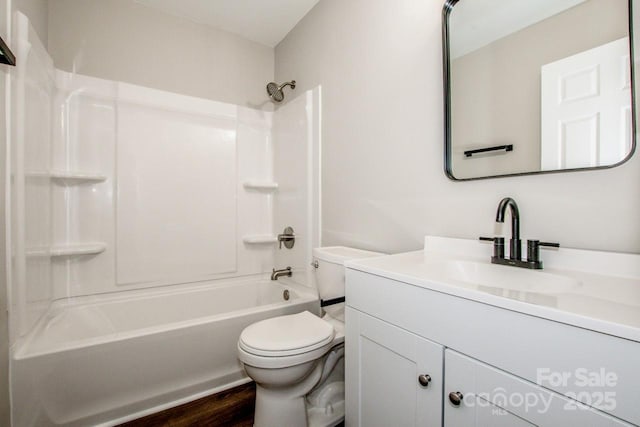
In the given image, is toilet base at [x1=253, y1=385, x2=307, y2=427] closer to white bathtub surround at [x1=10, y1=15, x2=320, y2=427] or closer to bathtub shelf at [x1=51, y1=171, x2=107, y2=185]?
white bathtub surround at [x1=10, y1=15, x2=320, y2=427]

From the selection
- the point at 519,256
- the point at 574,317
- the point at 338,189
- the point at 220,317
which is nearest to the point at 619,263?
the point at 519,256

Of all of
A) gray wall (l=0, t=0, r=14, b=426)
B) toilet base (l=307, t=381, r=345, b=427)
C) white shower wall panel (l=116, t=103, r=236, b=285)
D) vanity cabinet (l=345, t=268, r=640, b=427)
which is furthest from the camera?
white shower wall panel (l=116, t=103, r=236, b=285)

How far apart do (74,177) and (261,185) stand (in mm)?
1226

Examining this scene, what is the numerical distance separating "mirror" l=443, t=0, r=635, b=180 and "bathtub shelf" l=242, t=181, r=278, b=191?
5.22 ft

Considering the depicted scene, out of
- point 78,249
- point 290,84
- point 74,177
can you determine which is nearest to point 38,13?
point 74,177

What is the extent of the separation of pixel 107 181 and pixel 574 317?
2415 millimetres

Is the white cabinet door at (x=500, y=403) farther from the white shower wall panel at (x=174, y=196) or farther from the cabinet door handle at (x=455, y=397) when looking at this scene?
the white shower wall panel at (x=174, y=196)

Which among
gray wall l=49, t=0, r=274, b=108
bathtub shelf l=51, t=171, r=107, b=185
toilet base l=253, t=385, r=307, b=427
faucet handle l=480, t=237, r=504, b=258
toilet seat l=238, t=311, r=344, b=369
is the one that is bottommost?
toilet base l=253, t=385, r=307, b=427

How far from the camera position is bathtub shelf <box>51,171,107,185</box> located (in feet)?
5.64

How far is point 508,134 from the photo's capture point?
3.49ft

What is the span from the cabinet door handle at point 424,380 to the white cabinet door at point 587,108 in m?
0.78

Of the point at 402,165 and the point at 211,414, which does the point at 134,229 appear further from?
the point at 402,165

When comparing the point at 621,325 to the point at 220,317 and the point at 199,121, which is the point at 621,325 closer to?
the point at 220,317

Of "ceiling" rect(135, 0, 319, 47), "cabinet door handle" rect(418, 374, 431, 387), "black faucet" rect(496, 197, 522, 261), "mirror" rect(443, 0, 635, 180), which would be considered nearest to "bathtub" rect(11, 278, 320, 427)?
"cabinet door handle" rect(418, 374, 431, 387)
